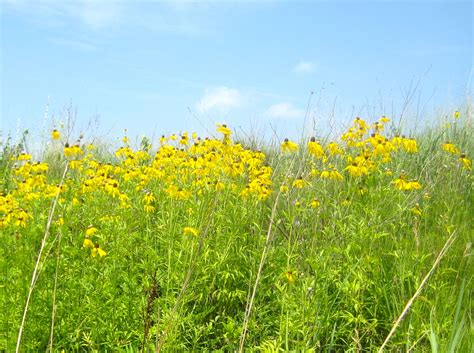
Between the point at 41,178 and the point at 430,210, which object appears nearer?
the point at 41,178

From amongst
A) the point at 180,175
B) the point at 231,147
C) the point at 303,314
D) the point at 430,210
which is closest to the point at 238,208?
the point at 231,147

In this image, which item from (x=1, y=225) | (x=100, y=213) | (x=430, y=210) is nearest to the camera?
(x=1, y=225)

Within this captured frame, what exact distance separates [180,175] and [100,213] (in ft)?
2.60

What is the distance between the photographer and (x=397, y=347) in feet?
10.1

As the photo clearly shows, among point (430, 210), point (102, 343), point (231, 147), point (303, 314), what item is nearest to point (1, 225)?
point (102, 343)

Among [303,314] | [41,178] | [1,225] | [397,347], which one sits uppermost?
[41,178]

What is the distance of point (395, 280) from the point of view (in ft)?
11.1

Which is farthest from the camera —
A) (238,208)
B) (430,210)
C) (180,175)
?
(430,210)

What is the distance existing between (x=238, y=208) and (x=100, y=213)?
3.44 feet

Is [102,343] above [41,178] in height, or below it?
below

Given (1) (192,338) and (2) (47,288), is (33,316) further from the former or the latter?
(1) (192,338)

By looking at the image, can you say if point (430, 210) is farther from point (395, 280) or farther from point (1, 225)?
point (1, 225)

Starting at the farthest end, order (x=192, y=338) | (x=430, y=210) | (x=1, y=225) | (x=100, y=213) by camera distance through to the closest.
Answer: (x=430, y=210) < (x=100, y=213) < (x=1, y=225) < (x=192, y=338)

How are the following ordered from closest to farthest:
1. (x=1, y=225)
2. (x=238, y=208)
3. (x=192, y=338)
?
(x=192, y=338) → (x=1, y=225) → (x=238, y=208)
